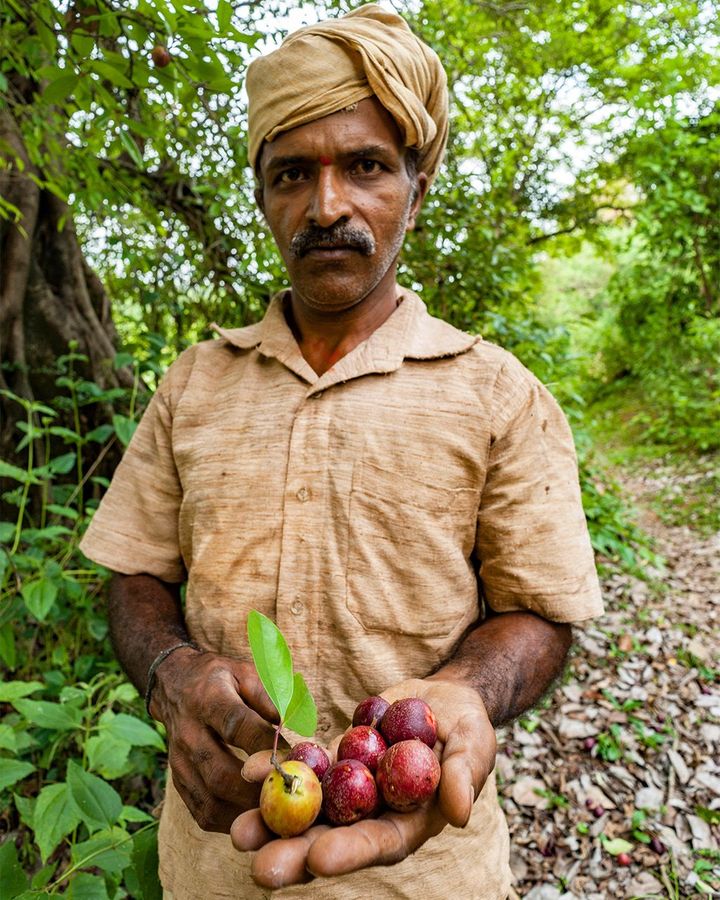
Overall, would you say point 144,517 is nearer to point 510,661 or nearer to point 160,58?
point 510,661

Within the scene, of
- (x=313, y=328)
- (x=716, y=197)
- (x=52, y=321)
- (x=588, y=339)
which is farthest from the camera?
(x=588, y=339)

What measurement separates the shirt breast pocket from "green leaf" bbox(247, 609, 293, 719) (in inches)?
15.7

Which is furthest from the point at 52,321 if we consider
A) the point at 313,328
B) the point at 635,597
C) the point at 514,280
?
the point at 635,597

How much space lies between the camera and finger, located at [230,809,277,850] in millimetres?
901

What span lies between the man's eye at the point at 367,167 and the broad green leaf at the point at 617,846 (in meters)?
2.48

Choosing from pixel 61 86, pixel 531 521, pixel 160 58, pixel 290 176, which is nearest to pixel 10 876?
pixel 531 521

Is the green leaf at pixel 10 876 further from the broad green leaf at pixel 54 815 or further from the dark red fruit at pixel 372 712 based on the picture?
the dark red fruit at pixel 372 712

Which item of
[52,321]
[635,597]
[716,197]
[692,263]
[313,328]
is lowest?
[635,597]

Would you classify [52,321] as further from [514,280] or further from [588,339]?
[588,339]

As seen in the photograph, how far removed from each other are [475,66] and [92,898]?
18.0ft

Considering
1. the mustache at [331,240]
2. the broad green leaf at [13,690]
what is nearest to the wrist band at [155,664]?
the broad green leaf at [13,690]

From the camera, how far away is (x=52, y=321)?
322cm

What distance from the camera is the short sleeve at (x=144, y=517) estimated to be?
154cm

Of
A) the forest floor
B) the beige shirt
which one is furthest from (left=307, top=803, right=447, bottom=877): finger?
the forest floor
